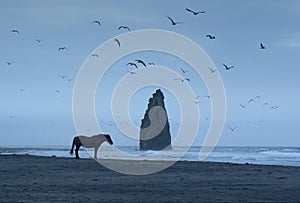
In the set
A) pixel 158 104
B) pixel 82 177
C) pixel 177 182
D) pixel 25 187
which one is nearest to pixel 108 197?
pixel 25 187

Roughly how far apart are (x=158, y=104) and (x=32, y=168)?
53.3 metres

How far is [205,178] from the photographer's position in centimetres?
2150

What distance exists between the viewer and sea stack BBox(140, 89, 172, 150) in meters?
78.8

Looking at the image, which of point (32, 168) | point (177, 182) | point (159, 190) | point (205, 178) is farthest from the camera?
point (32, 168)

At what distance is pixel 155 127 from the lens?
8488cm

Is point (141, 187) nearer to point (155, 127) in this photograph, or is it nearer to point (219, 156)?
point (219, 156)

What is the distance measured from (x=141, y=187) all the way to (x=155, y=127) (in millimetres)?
67126

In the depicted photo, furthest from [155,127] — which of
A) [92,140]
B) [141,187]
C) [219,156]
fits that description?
[141,187]

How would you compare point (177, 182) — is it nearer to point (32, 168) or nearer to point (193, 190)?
point (193, 190)

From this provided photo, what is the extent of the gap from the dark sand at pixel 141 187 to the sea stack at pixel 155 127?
53.4 metres

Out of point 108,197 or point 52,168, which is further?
point 52,168

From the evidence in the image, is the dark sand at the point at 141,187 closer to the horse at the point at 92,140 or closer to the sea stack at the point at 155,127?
the horse at the point at 92,140

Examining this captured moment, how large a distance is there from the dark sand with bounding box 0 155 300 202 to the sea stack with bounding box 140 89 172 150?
53408mm

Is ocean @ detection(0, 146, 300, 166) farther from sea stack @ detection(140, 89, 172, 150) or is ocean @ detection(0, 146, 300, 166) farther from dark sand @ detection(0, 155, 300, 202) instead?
dark sand @ detection(0, 155, 300, 202)
